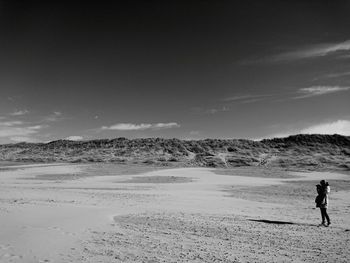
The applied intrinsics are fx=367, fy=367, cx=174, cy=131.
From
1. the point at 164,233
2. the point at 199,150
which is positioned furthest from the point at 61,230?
the point at 199,150

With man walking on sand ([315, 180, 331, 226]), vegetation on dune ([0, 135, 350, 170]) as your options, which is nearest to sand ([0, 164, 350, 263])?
man walking on sand ([315, 180, 331, 226])

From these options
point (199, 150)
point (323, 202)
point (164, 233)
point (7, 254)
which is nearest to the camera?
point (7, 254)

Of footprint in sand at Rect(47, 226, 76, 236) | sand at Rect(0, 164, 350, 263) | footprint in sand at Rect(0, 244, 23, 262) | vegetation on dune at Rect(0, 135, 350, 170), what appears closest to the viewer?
footprint in sand at Rect(0, 244, 23, 262)

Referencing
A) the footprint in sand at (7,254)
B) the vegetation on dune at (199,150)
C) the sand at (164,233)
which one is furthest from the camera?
the vegetation on dune at (199,150)

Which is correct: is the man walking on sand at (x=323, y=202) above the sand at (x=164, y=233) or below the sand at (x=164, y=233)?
above

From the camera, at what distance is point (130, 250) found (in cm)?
1002

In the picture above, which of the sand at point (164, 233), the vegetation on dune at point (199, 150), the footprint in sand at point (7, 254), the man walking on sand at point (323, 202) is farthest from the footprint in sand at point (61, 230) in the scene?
the vegetation on dune at point (199, 150)

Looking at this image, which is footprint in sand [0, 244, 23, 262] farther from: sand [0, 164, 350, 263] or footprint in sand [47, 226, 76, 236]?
footprint in sand [47, 226, 76, 236]

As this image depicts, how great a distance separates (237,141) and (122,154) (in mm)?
39167

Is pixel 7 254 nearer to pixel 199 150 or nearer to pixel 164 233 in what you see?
pixel 164 233

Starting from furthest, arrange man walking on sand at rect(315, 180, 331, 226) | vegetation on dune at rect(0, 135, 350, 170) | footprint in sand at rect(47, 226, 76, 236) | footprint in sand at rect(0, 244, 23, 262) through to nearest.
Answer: vegetation on dune at rect(0, 135, 350, 170) → man walking on sand at rect(315, 180, 331, 226) → footprint in sand at rect(47, 226, 76, 236) → footprint in sand at rect(0, 244, 23, 262)

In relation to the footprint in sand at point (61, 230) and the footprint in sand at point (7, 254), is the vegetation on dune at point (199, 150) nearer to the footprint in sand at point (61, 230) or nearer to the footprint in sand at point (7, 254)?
the footprint in sand at point (61, 230)

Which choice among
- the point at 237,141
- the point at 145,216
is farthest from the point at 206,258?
the point at 237,141

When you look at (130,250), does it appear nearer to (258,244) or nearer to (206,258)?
(206,258)
